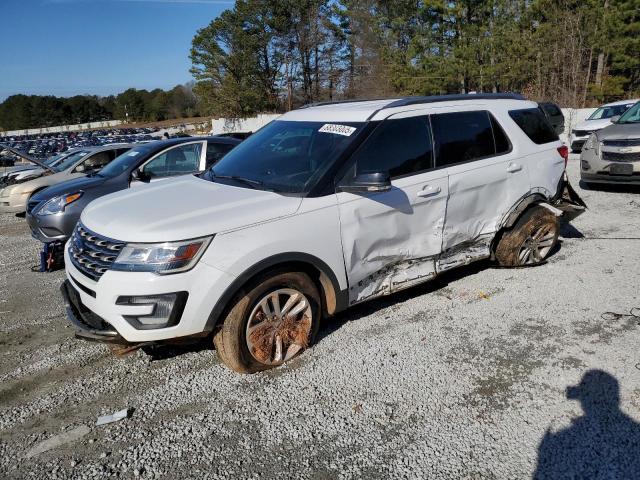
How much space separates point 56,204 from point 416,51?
32777 mm

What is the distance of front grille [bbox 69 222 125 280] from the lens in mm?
3154

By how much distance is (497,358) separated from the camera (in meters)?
3.59

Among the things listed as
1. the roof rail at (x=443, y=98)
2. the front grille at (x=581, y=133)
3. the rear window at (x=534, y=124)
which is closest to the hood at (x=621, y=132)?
the rear window at (x=534, y=124)

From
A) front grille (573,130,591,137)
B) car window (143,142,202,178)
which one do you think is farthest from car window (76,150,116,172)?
front grille (573,130,591,137)

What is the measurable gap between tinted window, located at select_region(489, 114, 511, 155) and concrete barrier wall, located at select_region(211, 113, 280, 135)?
41230 mm

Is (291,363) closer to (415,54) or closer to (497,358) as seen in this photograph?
(497,358)

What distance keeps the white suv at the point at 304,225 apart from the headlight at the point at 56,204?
3135mm

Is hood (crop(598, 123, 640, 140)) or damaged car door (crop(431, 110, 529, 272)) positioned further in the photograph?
hood (crop(598, 123, 640, 140))

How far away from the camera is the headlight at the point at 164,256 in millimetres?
3000

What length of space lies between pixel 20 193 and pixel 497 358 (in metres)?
10.1

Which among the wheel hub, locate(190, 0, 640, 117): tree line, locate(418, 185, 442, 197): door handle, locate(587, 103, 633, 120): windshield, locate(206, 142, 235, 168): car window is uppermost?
locate(190, 0, 640, 117): tree line

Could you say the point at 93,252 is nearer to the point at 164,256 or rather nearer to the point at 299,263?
the point at 164,256

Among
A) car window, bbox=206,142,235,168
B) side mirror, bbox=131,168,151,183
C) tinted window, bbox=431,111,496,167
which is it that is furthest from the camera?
car window, bbox=206,142,235,168

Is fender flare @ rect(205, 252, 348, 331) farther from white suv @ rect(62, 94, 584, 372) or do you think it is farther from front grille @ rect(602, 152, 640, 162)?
front grille @ rect(602, 152, 640, 162)
